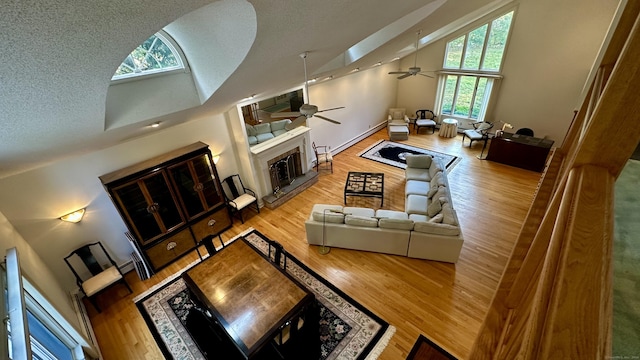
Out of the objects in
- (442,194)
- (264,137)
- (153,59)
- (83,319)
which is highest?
(153,59)

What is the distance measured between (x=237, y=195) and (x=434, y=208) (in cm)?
428

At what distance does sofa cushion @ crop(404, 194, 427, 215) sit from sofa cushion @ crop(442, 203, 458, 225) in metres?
0.56

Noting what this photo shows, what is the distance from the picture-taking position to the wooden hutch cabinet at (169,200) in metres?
4.34

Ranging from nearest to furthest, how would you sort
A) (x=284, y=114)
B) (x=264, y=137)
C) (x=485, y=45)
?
(x=264, y=137) < (x=284, y=114) < (x=485, y=45)

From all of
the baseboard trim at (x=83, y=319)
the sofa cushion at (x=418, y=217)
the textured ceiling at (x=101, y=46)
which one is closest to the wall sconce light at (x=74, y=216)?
the textured ceiling at (x=101, y=46)

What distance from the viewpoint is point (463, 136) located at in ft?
29.9

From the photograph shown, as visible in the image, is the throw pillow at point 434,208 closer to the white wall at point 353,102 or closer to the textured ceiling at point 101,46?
the textured ceiling at point 101,46

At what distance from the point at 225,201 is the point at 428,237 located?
158 inches

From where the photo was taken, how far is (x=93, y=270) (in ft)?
15.0

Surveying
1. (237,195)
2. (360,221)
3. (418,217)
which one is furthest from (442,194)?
(237,195)

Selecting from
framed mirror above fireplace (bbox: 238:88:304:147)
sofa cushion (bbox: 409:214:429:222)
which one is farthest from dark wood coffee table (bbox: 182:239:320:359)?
framed mirror above fireplace (bbox: 238:88:304:147)

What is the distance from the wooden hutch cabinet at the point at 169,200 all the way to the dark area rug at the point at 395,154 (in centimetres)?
486

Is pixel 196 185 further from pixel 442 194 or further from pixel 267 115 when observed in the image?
pixel 442 194

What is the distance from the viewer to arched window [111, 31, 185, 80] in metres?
3.22
